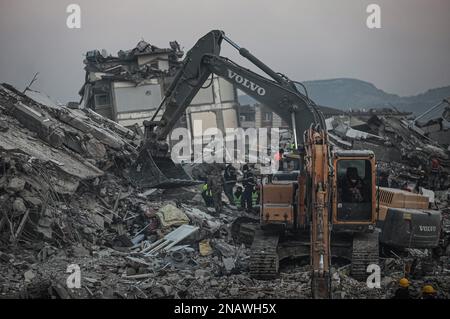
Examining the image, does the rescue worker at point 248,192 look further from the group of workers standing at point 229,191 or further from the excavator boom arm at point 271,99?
the excavator boom arm at point 271,99

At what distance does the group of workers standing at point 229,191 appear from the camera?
16375 mm

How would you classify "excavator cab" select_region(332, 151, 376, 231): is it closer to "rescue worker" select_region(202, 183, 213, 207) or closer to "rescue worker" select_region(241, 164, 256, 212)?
"rescue worker" select_region(241, 164, 256, 212)

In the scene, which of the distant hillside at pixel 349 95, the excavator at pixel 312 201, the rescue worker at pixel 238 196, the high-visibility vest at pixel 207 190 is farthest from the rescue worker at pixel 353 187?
the distant hillside at pixel 349 95

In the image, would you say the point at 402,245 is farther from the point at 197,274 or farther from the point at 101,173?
the point at 101,173

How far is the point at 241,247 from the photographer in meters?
13.2

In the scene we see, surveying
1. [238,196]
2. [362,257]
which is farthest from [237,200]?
[362,257]

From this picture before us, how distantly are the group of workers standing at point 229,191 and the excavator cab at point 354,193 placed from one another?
560 centimetres

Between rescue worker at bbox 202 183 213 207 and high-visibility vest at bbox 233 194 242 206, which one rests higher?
rescue worker at bbox 202 183 213 207

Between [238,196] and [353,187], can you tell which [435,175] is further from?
[353,187]

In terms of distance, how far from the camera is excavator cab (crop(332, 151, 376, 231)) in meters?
10.9

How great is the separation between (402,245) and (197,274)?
3.49 m

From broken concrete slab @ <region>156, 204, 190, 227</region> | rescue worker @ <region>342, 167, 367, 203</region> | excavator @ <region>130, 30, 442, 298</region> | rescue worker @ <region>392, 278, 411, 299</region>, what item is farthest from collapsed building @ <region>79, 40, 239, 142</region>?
rescue worker @ <region>392, 278, 411, 299</region>

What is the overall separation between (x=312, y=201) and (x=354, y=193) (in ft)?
5.17
